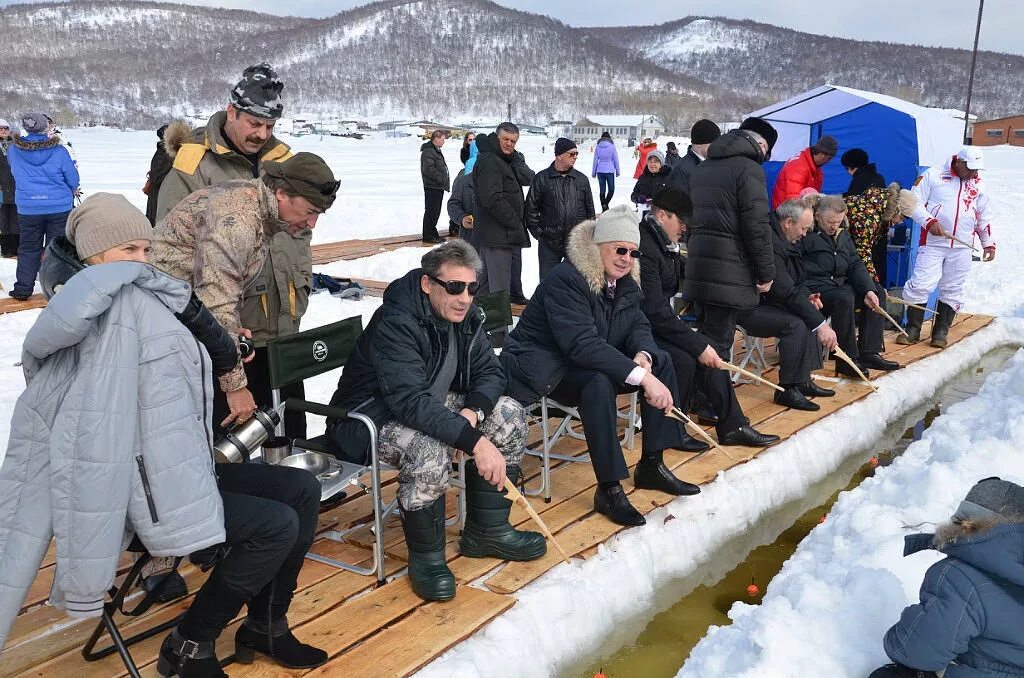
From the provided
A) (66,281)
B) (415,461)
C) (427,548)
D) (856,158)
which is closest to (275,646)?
(427,548)

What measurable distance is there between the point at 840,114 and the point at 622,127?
93.8 meters

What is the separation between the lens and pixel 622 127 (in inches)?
3937

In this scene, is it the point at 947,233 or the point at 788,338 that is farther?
the point at 947,233

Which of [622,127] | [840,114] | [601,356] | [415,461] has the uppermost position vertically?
[840,114]

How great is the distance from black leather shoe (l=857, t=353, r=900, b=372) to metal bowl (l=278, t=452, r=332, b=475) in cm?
479

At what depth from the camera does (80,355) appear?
2.00 m

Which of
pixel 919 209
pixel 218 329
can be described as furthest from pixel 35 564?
pixel 919 209

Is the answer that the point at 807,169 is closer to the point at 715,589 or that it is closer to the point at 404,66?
the point at 715,589

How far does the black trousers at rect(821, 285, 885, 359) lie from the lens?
6250mm

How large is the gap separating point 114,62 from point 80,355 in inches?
6789

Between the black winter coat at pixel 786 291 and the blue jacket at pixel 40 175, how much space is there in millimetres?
6536

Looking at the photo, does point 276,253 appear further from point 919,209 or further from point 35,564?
point 919,209

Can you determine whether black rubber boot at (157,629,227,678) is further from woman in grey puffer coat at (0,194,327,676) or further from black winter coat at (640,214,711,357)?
black winter coat at (640,214,711,357)

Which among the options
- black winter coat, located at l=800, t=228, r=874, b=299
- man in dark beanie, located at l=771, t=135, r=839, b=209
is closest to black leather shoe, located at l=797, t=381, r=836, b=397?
black winter coat, located at l=800, t=228, r=874, b=299
